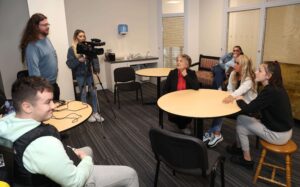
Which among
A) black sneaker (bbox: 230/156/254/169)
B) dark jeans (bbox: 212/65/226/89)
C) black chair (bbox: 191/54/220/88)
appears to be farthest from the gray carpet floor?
black chair (bbox: 191/54/220/88)

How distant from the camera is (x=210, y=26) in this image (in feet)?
17.7

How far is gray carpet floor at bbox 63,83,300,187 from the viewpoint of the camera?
235 cm

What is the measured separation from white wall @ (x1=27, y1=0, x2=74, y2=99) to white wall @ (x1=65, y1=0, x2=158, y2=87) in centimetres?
186

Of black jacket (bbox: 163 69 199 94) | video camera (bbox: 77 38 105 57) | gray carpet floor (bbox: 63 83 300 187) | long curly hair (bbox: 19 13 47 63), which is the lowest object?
gray carpet floor (bbox: 63 83 300 187)

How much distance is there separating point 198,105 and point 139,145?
113 centimetres

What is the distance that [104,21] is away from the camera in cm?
569

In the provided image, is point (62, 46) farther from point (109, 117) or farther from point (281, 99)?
point (281, 99)

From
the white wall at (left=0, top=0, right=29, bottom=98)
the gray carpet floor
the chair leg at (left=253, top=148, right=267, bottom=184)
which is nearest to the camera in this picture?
the chair leg at (left=253, top=148, right=267, bottom=184)

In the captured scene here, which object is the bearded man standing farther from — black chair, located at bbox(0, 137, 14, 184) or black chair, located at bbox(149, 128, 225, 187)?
black chair, located at bbox(149, 128, 225, 187)

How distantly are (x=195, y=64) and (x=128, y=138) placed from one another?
3027 millimetres

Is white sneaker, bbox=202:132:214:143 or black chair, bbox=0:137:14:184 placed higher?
black chair, bbox=0:137:14:184

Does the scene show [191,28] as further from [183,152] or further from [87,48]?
[183,152]

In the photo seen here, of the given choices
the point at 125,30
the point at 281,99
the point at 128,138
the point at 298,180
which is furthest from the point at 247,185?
the point at 125,30

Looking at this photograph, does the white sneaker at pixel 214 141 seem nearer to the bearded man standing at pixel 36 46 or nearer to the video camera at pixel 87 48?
the video camera at pixel 87 48
